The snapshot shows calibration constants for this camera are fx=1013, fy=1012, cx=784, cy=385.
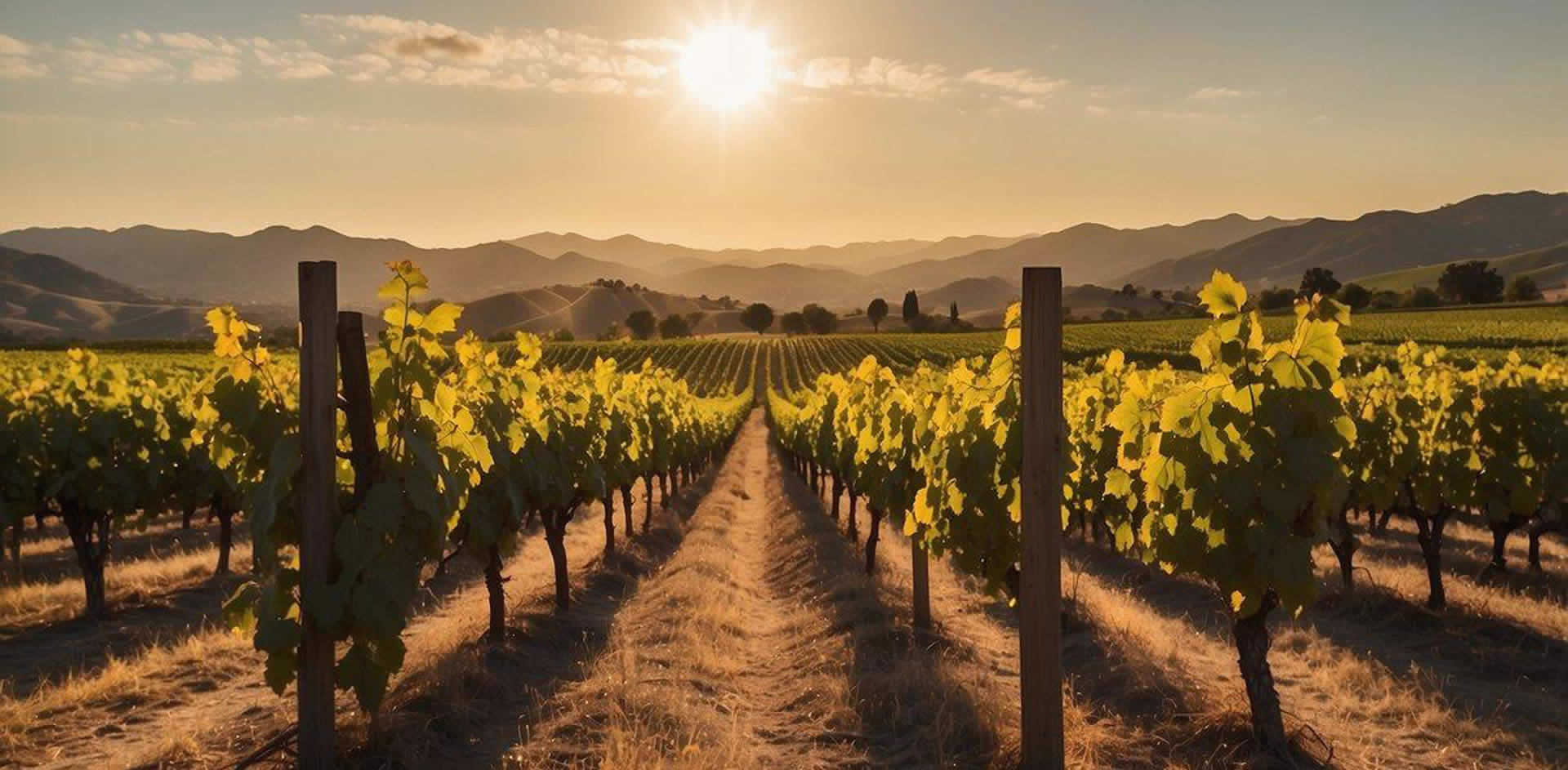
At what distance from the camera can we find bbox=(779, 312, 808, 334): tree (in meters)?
169

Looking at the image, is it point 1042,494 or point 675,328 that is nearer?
point 1042,494

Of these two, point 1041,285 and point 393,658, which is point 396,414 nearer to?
point 393,658

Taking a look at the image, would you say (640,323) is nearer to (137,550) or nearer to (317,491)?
(137,550)

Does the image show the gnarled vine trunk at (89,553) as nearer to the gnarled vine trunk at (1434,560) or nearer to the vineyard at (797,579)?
the vineyard at (797,579)

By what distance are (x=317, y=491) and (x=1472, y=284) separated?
119202mm

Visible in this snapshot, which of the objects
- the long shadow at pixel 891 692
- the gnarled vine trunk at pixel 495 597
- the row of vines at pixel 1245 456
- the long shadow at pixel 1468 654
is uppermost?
the row of vines at pixel 1245 456

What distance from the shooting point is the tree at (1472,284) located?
3937 inches

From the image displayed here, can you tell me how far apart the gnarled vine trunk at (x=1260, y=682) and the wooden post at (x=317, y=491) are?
19.1 feet

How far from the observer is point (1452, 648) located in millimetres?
10586

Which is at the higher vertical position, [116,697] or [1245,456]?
[1245,456]

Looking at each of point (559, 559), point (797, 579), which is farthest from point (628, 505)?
point (559, 559)

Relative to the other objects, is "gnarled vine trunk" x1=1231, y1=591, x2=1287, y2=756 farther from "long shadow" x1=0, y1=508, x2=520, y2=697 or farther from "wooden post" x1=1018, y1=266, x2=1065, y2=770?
"long shadow" x1=0, y1=508, x2=520, y2=697

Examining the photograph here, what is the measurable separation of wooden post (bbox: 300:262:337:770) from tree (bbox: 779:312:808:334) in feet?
531

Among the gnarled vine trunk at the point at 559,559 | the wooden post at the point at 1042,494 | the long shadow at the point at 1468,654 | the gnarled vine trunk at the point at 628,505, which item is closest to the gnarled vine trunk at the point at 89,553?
the gnarled vine trunk at the point at 559,559
